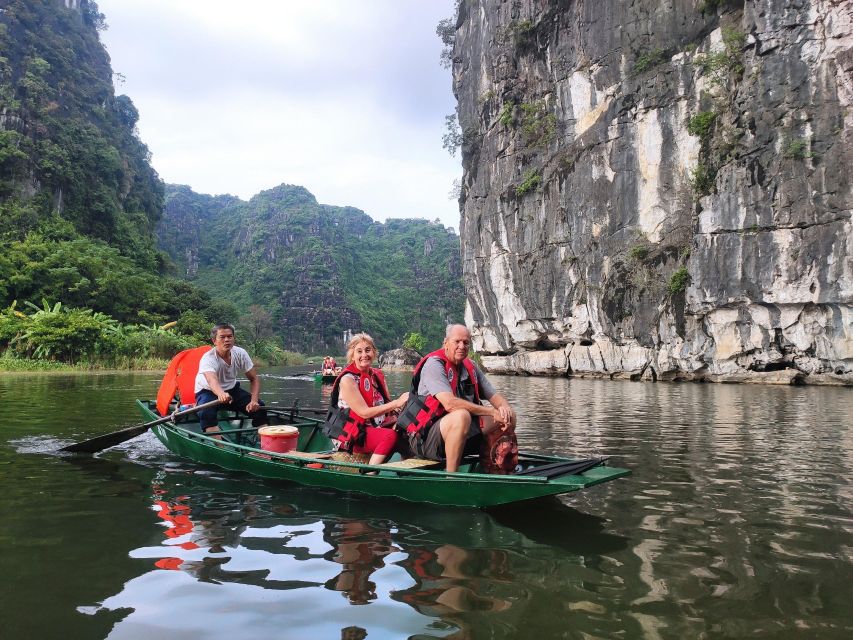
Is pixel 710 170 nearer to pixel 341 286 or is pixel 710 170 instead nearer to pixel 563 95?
pixel 563 95

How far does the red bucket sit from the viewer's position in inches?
245

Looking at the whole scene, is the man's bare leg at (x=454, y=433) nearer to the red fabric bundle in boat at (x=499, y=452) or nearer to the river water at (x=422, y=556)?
the red fabric bundle in boat at (x=499, y=452)

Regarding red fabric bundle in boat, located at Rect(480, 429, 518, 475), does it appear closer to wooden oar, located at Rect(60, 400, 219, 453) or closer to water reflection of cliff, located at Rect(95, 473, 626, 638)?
water reflection of cliff, located at Rect(95, 473, 626, 638)

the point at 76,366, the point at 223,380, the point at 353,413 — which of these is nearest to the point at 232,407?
the point at 223,380

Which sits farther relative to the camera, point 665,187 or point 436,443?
point 665,187

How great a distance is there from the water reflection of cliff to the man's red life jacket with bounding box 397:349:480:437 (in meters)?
0.69

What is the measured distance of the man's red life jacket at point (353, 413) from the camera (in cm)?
560

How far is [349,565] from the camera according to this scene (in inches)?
140

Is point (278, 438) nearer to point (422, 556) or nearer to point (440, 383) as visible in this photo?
point (440, 383)

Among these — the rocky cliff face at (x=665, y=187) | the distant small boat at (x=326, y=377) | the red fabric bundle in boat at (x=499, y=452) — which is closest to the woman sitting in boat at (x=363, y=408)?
the red fabric bundle in boat at (x=499, y=452)

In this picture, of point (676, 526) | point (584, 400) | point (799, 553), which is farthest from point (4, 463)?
point (584, 400)

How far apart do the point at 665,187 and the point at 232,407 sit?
75.1 feet

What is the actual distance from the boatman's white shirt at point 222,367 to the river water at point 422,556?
1.18 m

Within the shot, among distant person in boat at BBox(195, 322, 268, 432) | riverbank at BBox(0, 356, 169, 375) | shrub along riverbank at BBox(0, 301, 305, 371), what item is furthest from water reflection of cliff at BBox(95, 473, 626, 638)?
shrub along riverbank at BBox(0, 301, 305, 371)
